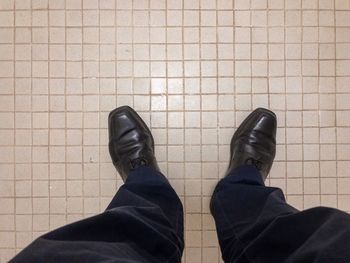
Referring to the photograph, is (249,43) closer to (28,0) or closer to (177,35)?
(177,35)

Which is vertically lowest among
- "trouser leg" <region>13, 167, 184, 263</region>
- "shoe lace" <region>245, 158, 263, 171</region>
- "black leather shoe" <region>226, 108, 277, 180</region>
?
"trouser leg" <region>13, 167, 184, 263</region>

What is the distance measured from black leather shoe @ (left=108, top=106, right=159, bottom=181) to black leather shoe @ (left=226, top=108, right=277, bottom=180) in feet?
0.79

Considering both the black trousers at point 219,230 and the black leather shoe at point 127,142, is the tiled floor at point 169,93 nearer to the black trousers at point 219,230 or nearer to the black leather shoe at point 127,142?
the black leather shoe at point 127,142

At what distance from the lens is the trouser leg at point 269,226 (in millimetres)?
595

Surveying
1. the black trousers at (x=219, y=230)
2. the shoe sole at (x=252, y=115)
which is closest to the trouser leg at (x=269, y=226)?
the black trousers at (x=219, y=230)

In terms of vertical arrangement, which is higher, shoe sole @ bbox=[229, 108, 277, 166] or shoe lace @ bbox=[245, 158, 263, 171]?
shoe sole @ bbox=[229, 108, 277, 166]

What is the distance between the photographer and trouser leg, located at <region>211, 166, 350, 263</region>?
0.60 metres

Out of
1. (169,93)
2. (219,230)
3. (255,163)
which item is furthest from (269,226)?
(169,93)

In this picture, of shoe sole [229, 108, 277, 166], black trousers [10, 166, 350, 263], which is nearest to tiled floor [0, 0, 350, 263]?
shoe sole [229, 108, 277, 166]

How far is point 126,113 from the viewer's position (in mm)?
1056

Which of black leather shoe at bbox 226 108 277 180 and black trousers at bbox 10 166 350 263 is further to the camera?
black leather shoe at bbox 226 108 277 180

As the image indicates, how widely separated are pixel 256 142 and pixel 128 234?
1.70ft

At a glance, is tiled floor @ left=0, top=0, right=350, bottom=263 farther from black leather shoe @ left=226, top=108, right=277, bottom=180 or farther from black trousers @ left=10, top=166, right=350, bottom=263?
black trousers @ left=10, top=166, right=350, bottom=263

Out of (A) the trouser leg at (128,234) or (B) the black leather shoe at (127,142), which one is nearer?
(A) the trouser leg at (128,234)
